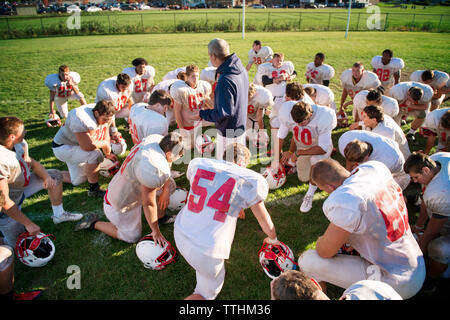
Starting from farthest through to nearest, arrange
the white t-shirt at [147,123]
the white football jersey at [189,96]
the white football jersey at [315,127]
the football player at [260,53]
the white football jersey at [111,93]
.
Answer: the football player at [260,53] < the white football jersey at [111,93] < the white football jersey at [189,96] < the white football jersey at [315,127] < the white t-shirt at [147,123]

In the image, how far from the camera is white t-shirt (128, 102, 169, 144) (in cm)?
435

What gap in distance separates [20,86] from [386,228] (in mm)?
13026

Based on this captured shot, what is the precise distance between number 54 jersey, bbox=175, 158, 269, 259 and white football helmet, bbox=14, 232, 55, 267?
1987 mm

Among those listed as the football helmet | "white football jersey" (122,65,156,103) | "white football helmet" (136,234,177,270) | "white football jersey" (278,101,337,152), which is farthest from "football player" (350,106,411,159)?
the football helmet

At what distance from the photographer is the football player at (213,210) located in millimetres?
2635

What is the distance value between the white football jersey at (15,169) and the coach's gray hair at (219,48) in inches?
109

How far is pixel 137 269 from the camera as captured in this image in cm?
353

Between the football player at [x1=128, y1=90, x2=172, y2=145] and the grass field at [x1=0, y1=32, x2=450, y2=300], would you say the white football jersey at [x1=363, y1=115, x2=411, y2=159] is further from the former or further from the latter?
the football player at [x1=128, y1=90, x2=172, y2=145]

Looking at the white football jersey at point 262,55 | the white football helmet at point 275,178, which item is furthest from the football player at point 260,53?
the white football helmet at point 275,178

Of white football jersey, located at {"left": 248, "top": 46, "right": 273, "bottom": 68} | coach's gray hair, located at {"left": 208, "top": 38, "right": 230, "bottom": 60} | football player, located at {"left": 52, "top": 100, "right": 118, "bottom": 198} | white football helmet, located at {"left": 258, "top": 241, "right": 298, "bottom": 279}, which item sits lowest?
white football helmet, located at {"left": 258, "top": 241, "right": 298, "bottom": 279}

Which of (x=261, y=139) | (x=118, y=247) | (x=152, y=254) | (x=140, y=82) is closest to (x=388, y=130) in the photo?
(x=261, y=139)

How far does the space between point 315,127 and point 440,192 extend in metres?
1.98

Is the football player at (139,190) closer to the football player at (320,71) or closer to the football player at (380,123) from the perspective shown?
the football player at (380,123)

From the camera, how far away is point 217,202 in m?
2.63
